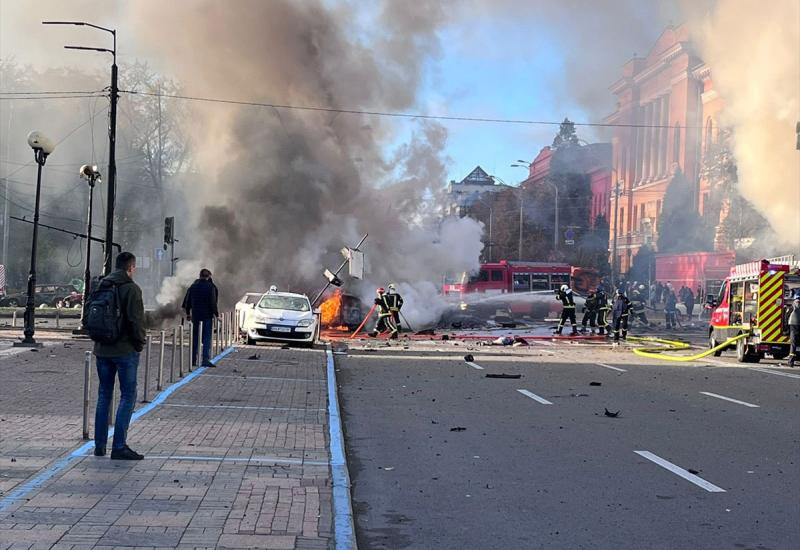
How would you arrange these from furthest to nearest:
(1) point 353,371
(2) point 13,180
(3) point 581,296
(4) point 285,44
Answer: (2) point 13,180 → (3) point 581,296 → (4) point 285,44 → (1) point 353,371

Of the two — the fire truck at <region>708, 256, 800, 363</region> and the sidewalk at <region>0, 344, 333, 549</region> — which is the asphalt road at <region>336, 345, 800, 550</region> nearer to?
the sidewalk at <region>0, 344, 333, 549</region>

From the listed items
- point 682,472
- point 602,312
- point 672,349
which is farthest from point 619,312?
point 682,472

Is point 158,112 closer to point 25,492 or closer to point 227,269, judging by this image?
point 227,269

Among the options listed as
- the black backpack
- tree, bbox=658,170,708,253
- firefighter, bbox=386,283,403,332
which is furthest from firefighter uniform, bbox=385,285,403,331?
tree, bbox=658,170,708,253

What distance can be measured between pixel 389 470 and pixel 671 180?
178ft

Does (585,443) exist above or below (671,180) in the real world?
below

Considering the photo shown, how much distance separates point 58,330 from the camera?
90.9 feet

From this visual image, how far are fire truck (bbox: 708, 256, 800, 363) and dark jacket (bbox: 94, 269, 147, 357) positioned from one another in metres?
16.9

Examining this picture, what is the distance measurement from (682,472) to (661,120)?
5379 cm

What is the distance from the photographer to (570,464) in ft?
27.7

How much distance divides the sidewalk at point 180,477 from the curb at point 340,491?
64 mm

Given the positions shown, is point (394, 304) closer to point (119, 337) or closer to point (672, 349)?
point (672, 349)

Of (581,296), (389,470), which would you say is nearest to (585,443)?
(389,470)

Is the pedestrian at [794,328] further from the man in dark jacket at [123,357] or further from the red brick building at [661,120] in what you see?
the red brick building at [661,120]
